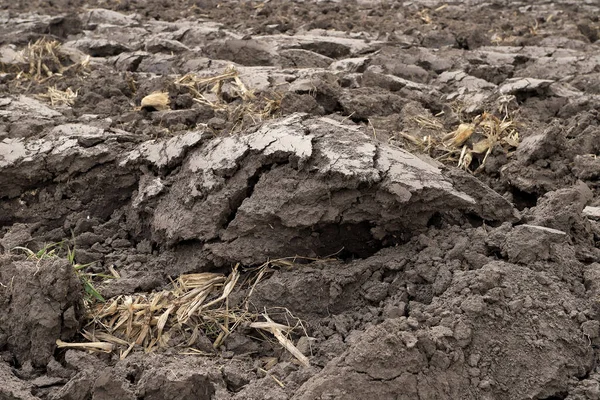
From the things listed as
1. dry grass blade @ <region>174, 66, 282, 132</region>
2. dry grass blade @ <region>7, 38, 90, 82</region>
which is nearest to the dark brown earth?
dry grass blade @ <region>174, 66, 282, 132</region>

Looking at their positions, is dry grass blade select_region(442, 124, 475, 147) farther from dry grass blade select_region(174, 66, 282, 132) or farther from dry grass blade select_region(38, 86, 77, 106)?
dry grass blade select_region(38, 86, 77, 106)

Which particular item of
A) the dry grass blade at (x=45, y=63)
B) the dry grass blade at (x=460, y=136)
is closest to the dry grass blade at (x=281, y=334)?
the dry grass blade at (x=460, y=136)

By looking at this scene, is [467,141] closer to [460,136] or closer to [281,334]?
[460,136]


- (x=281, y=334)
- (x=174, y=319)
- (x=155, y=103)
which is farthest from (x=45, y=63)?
(x=281, y=334)

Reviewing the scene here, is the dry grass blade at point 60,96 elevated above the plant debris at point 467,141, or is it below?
below

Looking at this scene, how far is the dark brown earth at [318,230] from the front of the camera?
2418mm

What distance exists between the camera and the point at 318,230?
3029 mm

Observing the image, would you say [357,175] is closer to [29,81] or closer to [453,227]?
[453,227]

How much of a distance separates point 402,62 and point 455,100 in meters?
1.11

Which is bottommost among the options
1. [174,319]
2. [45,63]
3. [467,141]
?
[45,63]

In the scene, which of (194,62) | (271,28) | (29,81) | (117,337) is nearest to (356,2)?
(271,28)

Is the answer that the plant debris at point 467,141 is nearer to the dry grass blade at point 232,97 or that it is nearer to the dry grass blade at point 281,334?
the dry grass blade at point 232,97

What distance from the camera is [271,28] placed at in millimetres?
7160

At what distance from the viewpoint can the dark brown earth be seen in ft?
7.93
